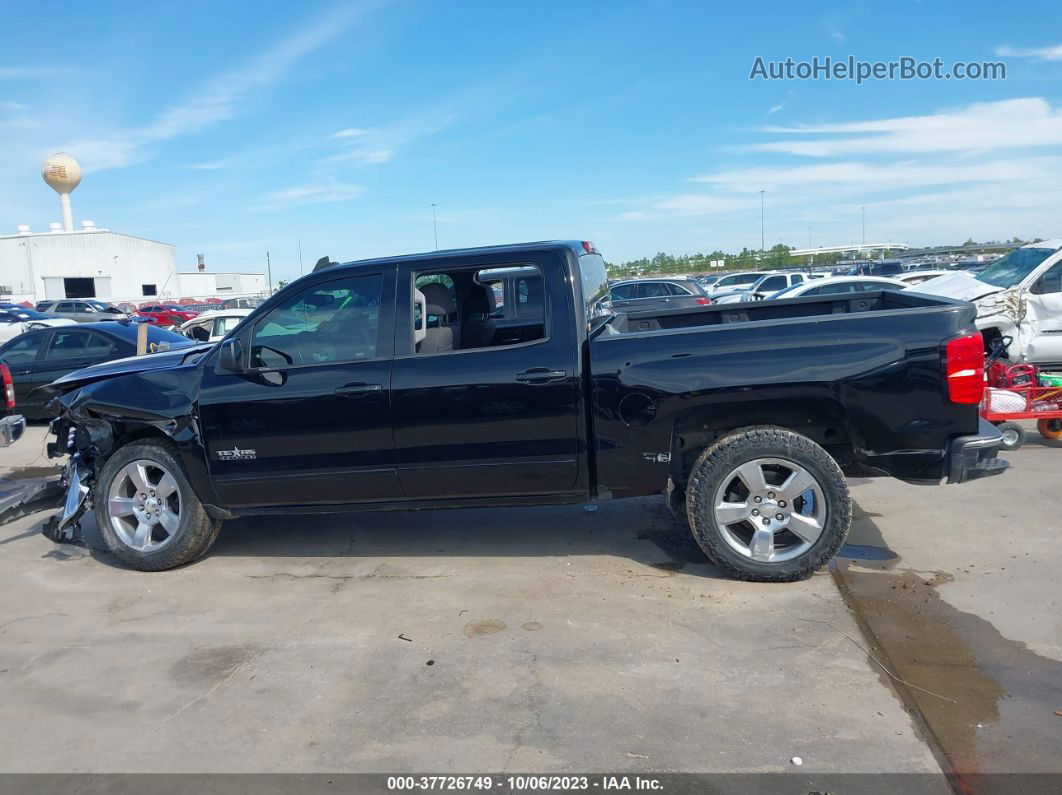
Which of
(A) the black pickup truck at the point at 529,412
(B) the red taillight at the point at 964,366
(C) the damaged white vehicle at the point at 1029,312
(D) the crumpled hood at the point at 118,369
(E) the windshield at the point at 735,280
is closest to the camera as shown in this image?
(B) the red taillight at the point at 964,366

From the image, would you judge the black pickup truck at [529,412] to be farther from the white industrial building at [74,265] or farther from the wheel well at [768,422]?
the white industrial building at [74,265]

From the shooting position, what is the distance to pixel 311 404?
5.14 meters

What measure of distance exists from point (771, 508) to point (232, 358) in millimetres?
3391

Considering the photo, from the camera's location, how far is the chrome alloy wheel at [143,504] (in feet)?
18.1

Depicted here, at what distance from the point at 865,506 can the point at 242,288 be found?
78884mm

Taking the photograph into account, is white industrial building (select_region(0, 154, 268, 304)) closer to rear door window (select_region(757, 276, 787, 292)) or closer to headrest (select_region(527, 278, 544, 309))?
rear door window (select_region(757, 276, 787, 292))

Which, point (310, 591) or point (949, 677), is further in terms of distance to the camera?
point (310, 591)

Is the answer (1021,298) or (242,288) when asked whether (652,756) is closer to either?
(1021,298)

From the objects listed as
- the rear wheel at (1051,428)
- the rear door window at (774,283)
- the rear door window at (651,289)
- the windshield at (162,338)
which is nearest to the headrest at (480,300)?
the rear wheel at (1051,428)

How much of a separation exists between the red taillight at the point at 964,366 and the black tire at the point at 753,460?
29.9 inches

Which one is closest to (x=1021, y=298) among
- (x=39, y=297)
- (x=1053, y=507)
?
(x=1053, y=507)

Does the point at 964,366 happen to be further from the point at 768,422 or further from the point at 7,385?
the point at 7,385

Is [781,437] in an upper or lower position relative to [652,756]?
upper

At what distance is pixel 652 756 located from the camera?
3197mm
